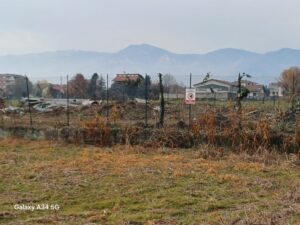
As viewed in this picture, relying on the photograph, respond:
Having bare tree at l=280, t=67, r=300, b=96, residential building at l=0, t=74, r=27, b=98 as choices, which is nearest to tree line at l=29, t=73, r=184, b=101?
residential building at l=0, t=74, r=27, b=98

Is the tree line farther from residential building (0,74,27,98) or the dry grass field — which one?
the dry grass field

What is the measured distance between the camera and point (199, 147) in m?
13.2

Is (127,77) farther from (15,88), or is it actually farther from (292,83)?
(15,88)

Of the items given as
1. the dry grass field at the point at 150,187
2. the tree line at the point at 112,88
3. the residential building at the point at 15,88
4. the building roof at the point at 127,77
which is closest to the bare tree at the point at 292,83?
the tree line at the point at 112,88

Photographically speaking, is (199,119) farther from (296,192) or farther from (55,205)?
(55,205)

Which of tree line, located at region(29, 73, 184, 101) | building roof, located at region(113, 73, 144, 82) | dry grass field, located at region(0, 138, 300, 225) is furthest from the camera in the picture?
building roof, located at region(113, 73, 144, 82)

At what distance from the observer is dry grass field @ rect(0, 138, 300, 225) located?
5.94m

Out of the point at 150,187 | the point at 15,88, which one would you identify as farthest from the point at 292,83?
the point at 15,88

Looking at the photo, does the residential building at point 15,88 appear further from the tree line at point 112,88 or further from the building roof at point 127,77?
the building roof at point 127,77

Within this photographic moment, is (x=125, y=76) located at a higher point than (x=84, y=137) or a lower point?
higher

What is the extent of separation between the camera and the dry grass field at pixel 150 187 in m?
5.94

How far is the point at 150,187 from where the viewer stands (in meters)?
7.79

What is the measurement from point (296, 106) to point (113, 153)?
7.27 metres

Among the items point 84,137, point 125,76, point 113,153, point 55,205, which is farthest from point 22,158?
point 125,76
